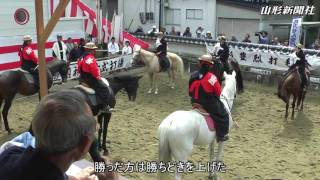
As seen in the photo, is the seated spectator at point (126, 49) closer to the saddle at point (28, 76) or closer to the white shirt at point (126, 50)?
the white shirt at point (126, 50)

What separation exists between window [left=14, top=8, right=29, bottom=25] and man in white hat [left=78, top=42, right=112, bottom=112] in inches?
269

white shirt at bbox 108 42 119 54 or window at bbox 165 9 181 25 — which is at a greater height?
window at bbox 165 9 181 25

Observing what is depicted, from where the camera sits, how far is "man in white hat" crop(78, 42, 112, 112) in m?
7.62

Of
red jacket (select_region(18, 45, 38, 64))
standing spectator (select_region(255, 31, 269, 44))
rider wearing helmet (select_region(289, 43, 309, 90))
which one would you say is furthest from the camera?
standing spectator (select_region(255, 31, 269, 44))

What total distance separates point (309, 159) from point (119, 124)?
4476 mm

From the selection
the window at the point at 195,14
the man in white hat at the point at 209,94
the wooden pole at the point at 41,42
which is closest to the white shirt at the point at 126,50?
the window at the point at 195,14

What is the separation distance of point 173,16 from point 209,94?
61.6 feet

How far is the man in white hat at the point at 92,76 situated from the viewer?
762 centimetres

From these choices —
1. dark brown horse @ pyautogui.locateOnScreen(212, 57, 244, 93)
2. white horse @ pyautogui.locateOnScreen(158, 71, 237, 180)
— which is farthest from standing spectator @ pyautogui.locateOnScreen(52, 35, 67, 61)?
white horse @ pyautogui.locateOnScreen(158, 71, 237, 180)

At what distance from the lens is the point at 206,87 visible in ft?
20.9

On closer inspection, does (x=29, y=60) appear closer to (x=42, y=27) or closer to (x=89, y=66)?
(x=89, y=66)

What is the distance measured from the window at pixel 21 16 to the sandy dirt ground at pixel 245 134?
2663 millimetres

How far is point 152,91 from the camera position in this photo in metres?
13.8

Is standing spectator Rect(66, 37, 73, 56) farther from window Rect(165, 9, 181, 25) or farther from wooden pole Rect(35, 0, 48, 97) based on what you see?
window Rect(165, 9, 181, 25)
